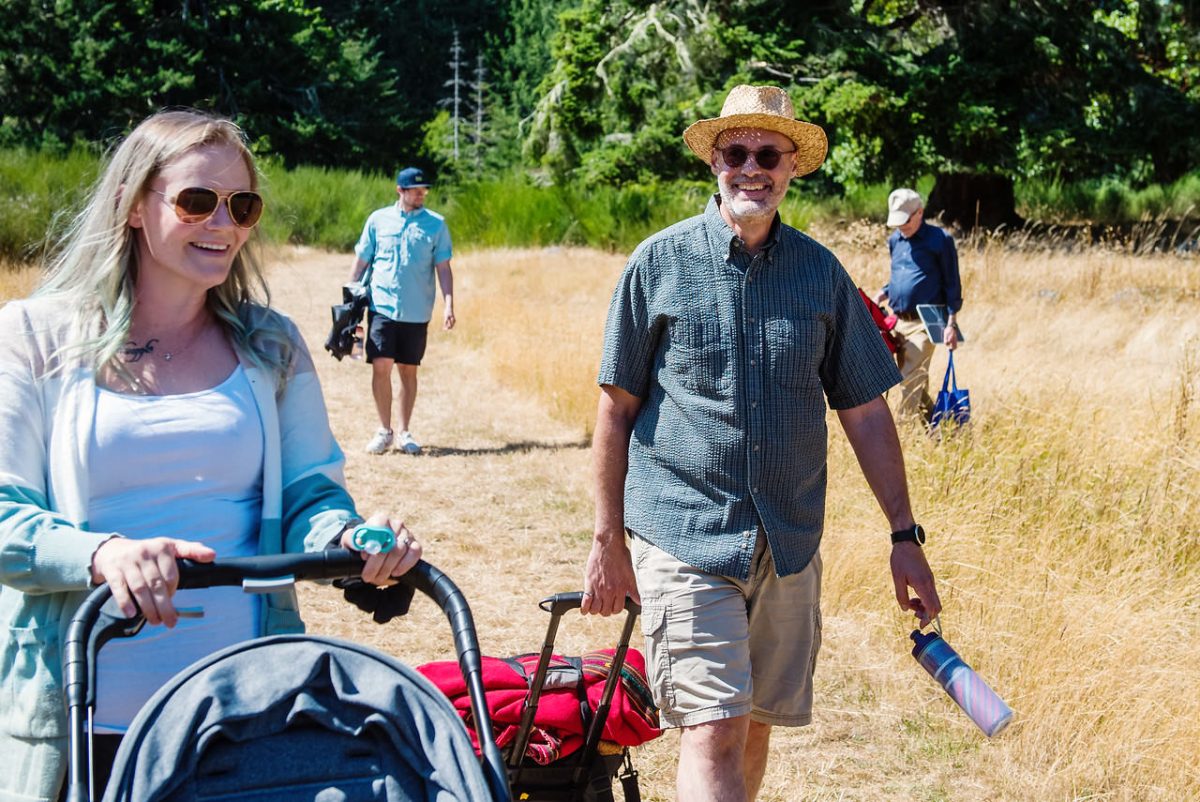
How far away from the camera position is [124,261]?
89.8 inches

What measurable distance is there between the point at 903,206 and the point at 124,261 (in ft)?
25.6

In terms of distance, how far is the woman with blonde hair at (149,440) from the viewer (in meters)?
2.04

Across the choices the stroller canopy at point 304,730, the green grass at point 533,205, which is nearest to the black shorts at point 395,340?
the stroller canopy at point 304,730

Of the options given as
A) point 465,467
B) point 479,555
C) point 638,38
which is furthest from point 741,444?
point 638,38

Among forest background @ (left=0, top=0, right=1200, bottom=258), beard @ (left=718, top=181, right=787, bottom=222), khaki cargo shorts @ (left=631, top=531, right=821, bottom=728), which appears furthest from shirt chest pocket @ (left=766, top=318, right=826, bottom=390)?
forest background @ (left=0, top=0, right=1200, bottom=258)

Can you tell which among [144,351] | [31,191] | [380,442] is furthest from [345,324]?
[31,191]

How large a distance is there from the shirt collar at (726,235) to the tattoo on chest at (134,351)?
153 centimetres

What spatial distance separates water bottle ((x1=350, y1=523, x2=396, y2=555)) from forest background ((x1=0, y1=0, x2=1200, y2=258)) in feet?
46.5

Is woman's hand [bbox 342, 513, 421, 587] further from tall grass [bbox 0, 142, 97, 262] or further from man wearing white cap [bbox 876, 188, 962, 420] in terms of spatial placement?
tall grass [bbox 0, 142, 97, 262]

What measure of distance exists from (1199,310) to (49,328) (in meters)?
13.2

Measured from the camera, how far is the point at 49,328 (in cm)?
219

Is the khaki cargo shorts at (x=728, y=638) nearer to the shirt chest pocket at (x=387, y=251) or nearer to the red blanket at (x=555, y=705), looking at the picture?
the red blanket at (x=555, y=705)

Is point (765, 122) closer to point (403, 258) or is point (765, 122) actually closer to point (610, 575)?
point (610, 575)

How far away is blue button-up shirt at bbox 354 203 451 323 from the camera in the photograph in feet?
30.0
